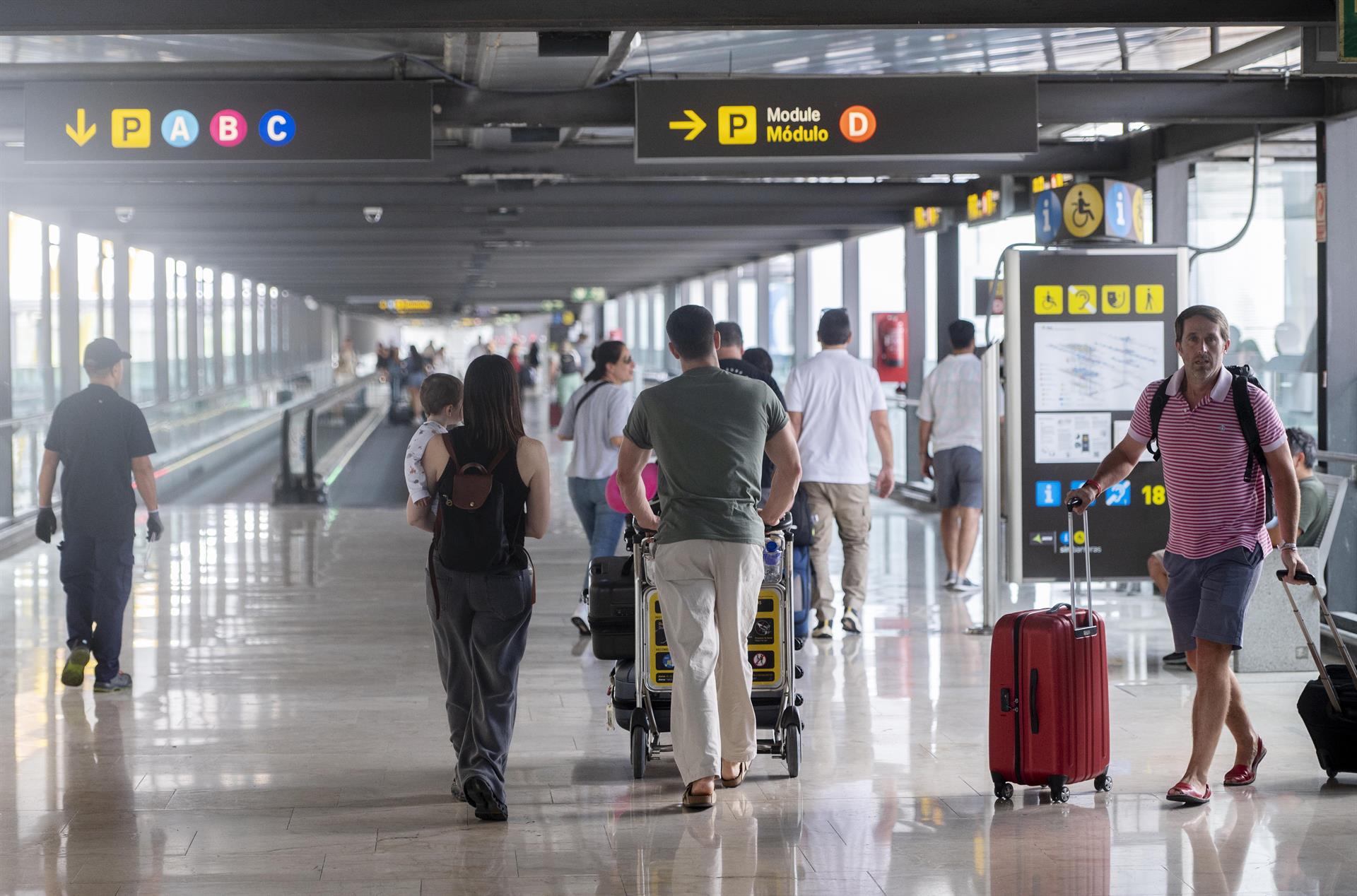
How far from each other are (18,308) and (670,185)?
24.1 feet

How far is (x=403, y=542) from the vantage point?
43.4ft

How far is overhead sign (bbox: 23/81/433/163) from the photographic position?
26.1ft

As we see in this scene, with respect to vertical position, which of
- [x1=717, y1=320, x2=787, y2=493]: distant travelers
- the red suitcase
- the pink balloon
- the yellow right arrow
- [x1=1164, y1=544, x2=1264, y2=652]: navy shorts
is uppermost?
the yellow right arrow

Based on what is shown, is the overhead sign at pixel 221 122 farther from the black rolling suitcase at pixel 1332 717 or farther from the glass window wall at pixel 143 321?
the glass window wall at pixel 143 321

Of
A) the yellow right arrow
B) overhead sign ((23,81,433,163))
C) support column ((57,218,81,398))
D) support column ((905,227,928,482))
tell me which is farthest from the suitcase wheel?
support column ((57,218,81,398))

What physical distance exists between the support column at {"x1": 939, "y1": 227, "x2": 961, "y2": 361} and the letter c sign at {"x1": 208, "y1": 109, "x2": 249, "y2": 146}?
9.86m

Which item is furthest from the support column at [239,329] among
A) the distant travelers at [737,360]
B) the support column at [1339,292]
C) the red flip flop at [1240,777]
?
the red flip flop at [1240,777]

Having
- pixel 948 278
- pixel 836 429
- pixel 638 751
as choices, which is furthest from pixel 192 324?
pixel 638 751

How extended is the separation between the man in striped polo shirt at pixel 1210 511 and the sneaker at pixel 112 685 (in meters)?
4.51

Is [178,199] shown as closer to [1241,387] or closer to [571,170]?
[571,170]

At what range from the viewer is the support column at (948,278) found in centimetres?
1661

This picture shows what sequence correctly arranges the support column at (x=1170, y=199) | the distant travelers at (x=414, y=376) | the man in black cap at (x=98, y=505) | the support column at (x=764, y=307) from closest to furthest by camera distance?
the man in black cap at (x=98, y=505) < the support column at (x=1170, y=199) < the support column at (x=764, y=307) < the distant travelers at (x=414, y=376)

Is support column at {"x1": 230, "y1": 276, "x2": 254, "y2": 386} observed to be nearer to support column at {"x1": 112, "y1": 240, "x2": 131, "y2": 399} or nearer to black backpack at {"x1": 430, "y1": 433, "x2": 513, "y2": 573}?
support column at {"x1": 112, "y1": 240, "x2": 131, "y2": 399}

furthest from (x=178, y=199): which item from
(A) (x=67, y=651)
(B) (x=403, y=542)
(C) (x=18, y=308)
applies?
(A) (x=67, y=651)
